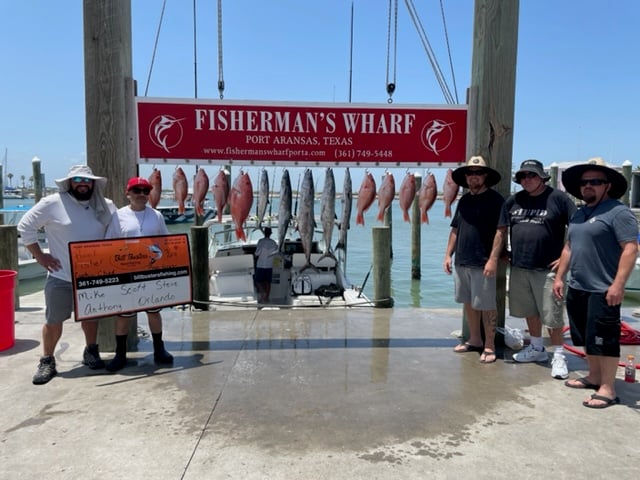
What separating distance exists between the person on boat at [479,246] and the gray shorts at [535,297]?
7.4 inches

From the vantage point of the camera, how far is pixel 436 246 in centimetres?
3044

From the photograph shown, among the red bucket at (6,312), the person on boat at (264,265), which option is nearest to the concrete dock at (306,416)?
the red bucket at (6,312)

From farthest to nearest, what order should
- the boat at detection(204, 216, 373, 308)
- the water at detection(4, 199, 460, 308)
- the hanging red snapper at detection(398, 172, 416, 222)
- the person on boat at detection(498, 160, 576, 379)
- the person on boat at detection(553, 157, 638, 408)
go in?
the water at detection(4, 199, 460, 308) → the boat at detection(204, 216, 373, 308) → the hanging red snapper at detection(398, 172, 416, 222) → the person on boat at detection(498, 160, 576, 379) → the person on boat at detection(553, 157, 638, 408)

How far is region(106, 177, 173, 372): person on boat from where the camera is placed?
424 cm

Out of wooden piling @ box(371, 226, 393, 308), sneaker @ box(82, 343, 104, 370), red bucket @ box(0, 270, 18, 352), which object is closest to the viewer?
sneaker @ box(82, 343, 104, 370)

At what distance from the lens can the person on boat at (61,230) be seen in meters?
3.93

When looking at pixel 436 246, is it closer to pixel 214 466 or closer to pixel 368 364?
pixel 368 364

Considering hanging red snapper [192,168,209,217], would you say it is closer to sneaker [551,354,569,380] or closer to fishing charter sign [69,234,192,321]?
fishing charter sign [69,234,192,321]

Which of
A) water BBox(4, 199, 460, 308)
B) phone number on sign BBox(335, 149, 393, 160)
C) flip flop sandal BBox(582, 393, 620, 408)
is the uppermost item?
phone number on sign BBox(335, 149, 393, 160)

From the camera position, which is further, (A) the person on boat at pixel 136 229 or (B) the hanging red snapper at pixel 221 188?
(B) the hanging red snapper at pixel 221 188

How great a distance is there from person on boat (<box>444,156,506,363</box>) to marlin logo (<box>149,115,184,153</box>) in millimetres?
2719

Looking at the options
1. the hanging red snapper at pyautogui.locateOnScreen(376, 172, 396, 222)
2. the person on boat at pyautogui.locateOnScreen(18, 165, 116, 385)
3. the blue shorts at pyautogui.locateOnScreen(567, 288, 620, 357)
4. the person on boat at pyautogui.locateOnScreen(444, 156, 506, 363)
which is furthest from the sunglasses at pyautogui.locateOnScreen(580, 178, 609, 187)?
the person on boat at pyautogui.locateOnScreen(18, 165, 116, 385)

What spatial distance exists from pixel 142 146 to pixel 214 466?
322cm

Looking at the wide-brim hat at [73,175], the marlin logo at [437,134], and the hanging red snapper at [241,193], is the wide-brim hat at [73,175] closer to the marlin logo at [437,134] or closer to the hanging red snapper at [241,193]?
the hanging red snapper at [241,193]
